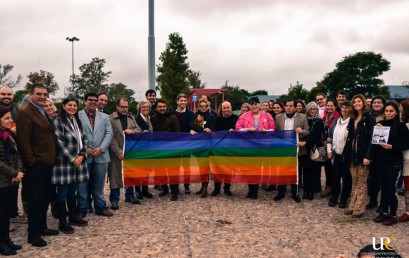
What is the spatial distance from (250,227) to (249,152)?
2003 millimetres

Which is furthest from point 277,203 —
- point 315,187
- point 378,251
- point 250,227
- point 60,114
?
point 378,251

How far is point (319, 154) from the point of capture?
21.5 feet

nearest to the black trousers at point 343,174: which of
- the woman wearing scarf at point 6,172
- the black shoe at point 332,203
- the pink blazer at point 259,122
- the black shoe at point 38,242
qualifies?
the black shoe at point 332,203

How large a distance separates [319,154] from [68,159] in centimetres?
442

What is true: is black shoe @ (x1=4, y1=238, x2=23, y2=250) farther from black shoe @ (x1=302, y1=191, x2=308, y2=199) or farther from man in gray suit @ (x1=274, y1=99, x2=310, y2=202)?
black shoe @ (x1=302, y1=191, x2=308, y2=199)

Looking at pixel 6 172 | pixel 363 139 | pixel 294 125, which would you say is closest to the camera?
pixel 6 172

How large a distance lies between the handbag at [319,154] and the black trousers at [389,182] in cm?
125

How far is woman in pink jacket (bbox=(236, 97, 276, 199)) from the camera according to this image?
267 inches

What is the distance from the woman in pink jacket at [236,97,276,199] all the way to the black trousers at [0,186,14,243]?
4.17 m

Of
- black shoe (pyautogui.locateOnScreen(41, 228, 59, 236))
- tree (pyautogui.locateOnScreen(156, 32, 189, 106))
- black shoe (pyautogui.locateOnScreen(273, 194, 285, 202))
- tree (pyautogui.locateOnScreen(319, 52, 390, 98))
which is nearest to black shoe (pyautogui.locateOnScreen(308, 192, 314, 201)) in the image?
black shoe (pyautogui.locateOnScreen(273, 194, 285, 202))

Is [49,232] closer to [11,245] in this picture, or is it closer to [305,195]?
[11,245]

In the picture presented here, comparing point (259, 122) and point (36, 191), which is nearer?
point (36, 191)

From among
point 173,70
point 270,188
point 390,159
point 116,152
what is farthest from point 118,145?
point 173,70

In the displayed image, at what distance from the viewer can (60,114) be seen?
500cm
